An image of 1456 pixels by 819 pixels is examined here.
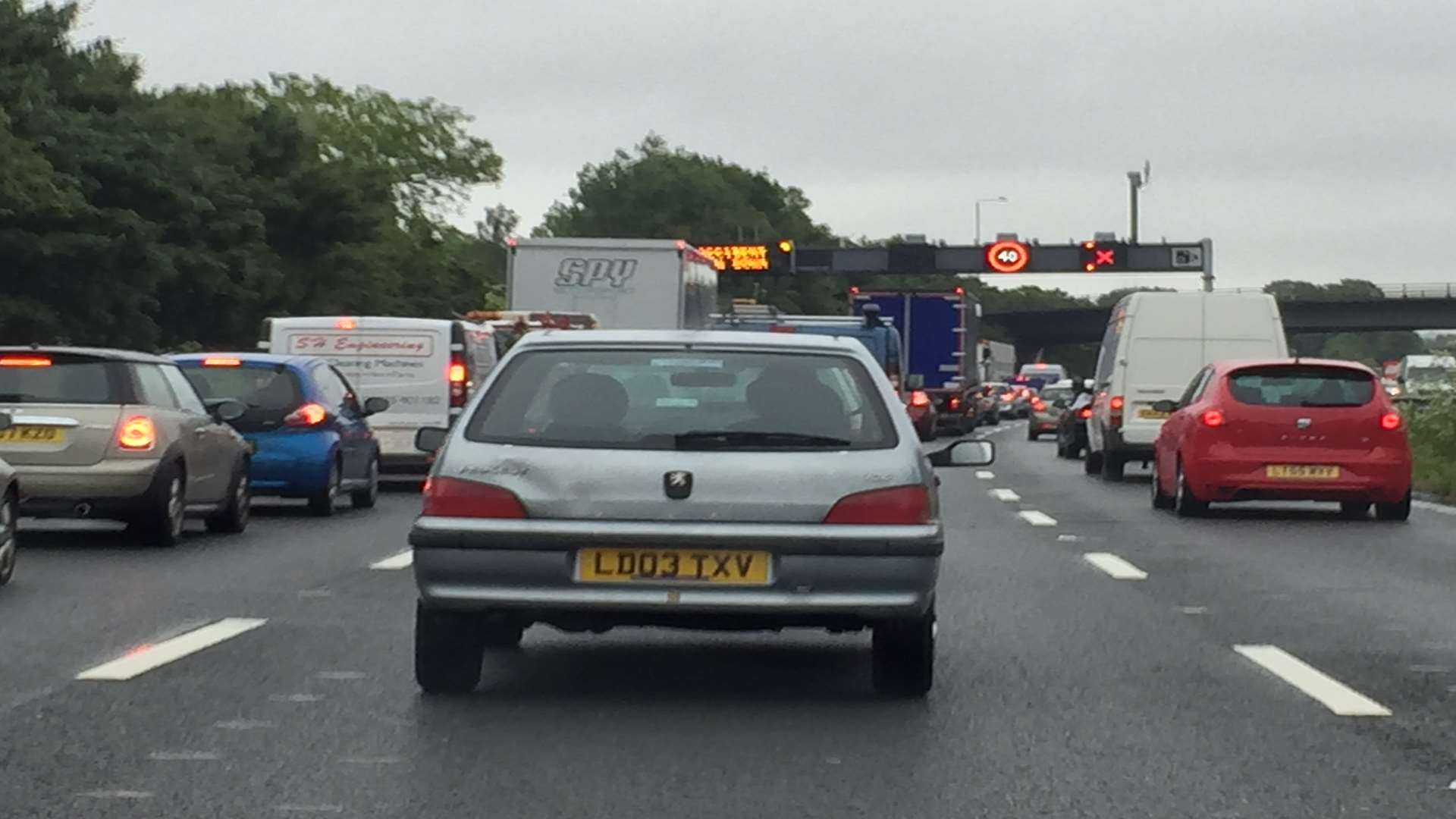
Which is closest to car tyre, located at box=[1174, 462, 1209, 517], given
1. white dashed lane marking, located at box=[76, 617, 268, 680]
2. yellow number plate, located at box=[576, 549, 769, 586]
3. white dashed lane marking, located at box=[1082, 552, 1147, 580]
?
white dashed lane marking, located at box=[1082, 552, 1147, 580]

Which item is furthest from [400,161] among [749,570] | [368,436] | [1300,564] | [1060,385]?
[749,570]

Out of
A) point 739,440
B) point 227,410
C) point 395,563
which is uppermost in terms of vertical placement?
point 739,440

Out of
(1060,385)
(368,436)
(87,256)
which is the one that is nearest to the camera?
(368,436)

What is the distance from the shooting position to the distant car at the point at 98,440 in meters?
17.7

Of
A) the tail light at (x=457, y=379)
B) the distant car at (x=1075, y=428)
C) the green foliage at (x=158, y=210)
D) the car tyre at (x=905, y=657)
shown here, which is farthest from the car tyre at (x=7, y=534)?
the green foliage at (x=158, y=210)

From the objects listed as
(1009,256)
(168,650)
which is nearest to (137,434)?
(168,650)

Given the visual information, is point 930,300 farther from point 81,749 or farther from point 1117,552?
point 81,749

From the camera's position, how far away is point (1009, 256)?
89375mm

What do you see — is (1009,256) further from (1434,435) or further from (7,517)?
(7,517)

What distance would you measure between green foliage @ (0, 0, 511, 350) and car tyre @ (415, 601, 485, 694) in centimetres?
3862

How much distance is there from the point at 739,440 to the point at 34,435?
9251 mm

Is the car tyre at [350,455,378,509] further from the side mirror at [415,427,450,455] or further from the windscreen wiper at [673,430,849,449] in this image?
the windscreen wiper at [673,430,849,449]

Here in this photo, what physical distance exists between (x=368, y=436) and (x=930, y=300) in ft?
106

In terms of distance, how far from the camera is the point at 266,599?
1399 centimetres
